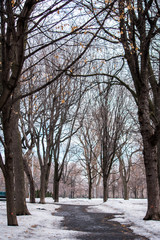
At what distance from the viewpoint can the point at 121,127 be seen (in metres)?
19.7

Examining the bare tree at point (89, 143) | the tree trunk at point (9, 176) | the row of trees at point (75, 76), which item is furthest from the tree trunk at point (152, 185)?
the bare tree at point (89, 143)

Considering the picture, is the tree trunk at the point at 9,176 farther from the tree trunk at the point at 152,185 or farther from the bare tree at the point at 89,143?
the bare tree at the point at 89,143

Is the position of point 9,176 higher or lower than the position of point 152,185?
higher

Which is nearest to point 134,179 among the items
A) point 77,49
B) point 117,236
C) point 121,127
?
point 121,127

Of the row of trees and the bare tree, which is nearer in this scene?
the row of trees

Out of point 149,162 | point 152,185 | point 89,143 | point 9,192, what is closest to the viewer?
point 9,192

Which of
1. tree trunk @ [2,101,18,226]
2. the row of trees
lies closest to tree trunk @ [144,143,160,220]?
the row of trees

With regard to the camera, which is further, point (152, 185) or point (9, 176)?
point (152, 185)

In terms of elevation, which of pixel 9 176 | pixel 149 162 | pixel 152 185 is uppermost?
pixel 149 162

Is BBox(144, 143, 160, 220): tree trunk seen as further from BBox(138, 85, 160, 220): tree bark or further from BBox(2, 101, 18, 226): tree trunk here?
BBox(2, 101, 18, 226): tree trunk

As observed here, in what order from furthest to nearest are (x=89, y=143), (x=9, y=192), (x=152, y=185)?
(x=89, y=143) → (x=152, y=185) → (x=9, y=192)

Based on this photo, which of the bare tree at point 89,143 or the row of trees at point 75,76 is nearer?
the row of trees at point 75,76

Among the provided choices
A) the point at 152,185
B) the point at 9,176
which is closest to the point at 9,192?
the point at 9,176

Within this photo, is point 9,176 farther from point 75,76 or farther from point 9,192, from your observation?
point 75,76
